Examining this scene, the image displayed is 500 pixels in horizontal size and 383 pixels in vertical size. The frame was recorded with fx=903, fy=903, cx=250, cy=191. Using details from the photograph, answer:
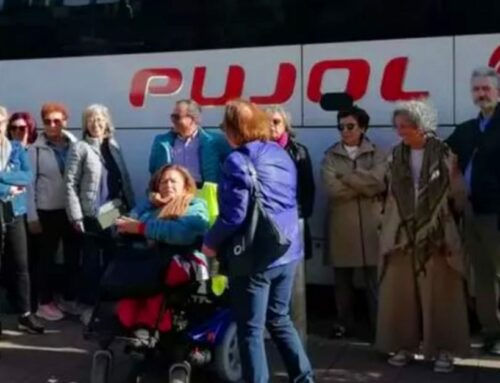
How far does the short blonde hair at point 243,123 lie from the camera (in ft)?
15.0

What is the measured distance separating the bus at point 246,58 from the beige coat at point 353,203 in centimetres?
25

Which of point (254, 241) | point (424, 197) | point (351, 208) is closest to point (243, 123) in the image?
point (254, 241)

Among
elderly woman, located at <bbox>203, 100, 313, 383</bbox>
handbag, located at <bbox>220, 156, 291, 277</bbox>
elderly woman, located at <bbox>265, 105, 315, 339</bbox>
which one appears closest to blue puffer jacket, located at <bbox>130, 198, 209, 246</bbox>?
elderly woman, located at <bbox>203, 100, 313, 383</bbox>

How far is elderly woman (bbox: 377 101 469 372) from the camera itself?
5293 mm

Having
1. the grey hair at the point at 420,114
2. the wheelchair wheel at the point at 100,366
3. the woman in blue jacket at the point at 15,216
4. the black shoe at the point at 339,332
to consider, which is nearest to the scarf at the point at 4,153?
the woman in blue jacket at the point at 15,216

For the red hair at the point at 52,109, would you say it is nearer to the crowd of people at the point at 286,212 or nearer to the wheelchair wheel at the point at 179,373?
the crowd of people at the point at 286,212

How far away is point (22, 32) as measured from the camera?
7.29 meters

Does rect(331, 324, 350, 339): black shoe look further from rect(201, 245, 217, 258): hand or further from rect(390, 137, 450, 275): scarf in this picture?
rect(201, 245, 217, 258): hand

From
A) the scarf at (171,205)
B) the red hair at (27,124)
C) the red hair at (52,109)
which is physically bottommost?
the scarf at (171,205)

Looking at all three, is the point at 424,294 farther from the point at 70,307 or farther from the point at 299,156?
the point at 70,307

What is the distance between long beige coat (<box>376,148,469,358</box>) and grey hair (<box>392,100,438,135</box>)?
242 mm

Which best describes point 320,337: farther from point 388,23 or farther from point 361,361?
point 388,23

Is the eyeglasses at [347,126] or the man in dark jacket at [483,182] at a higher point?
the eyeglasses at [347,126]

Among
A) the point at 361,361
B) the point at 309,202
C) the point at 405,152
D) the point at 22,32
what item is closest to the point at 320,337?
the point at 361,361
